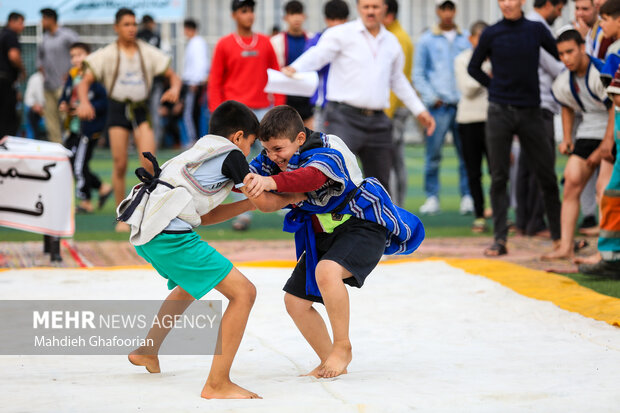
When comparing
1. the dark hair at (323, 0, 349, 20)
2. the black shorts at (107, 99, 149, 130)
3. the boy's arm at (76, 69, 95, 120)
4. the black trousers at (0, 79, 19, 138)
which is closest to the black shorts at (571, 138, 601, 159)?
the dark hair at (323, 0, 349, 20)

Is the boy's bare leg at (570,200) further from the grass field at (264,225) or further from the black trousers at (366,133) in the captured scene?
the grass field at (264,225)

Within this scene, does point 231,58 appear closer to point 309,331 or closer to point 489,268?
point 489,268

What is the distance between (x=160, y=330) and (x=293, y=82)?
3770 mm

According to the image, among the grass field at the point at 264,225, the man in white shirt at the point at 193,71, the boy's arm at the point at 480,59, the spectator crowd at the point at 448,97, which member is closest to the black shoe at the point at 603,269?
the spectator crowd at the point at 448,97

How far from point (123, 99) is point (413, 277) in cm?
361

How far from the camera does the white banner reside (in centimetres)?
751

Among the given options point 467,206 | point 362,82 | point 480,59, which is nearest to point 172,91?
point 362,82

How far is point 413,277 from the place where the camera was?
22.9ft

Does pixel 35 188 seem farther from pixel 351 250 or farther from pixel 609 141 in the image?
pixel 609 141

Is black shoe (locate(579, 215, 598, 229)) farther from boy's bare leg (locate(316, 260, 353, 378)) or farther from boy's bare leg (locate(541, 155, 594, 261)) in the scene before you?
boy's bare leg (locate(316, 260, 353, 378))

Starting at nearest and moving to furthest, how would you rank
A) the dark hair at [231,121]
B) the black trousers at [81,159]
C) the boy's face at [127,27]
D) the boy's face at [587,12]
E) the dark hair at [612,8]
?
the dark hair at [231,121]
the dark hair at [612,8]
the boy's face at [587,12]
the boy's face at [127,27]
the black trousers at [81,159]

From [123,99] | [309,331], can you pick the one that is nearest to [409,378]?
[309,331]

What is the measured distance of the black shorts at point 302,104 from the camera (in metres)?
10.5

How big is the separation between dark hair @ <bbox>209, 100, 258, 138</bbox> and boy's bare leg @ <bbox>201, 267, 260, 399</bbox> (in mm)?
608
